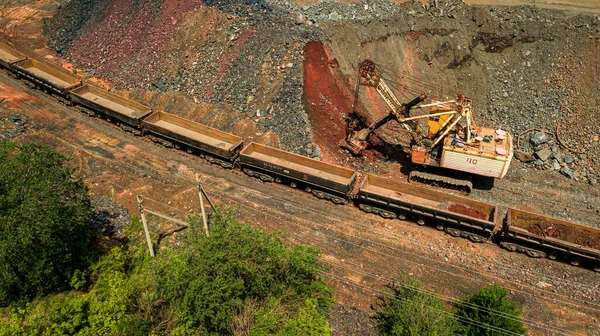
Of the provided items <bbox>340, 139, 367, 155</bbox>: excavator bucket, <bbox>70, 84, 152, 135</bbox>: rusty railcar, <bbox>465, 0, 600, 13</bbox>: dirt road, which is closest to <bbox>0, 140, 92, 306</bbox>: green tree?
<bbox>70, 84, 152, 135</bbox>: rusty railcar

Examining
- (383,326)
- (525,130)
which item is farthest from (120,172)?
(525,130)

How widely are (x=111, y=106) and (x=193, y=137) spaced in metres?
7.81

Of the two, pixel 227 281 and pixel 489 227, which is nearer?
pixel 227 281

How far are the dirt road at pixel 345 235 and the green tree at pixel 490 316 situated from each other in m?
2.01

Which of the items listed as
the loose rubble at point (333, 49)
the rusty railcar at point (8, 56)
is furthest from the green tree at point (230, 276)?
the rusty railcar at point (8, 56)

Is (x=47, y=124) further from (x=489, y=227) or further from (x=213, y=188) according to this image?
(x=489, y=227)

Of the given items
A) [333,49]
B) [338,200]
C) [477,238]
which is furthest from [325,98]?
[477,238]

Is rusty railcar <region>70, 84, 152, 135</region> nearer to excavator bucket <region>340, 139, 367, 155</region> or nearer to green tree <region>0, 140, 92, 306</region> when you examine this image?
green tree <region>0, 140, 92, 306</region>

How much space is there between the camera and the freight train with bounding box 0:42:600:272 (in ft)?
70.2

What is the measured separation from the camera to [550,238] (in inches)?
814

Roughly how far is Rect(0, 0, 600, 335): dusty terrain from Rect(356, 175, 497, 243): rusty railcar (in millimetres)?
750

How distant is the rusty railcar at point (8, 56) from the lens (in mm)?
34438

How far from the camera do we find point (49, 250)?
655 inches

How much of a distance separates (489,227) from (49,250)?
20549mm
